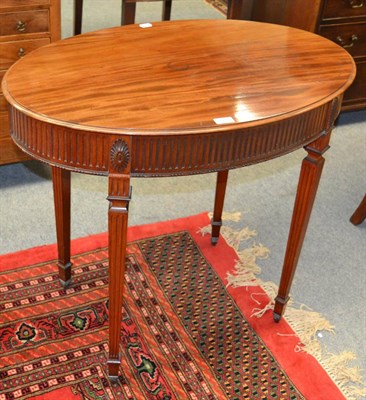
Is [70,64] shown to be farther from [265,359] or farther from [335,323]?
[335,323]

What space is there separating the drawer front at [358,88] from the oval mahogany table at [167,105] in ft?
4.96

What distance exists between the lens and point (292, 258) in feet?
7.29

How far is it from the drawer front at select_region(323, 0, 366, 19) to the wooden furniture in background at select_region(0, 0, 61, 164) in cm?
143

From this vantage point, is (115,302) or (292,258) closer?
(115,302)

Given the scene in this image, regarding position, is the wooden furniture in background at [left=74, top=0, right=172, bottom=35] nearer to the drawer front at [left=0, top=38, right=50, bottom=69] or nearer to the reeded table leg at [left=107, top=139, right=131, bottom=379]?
the drawer front at [left=0, top=38, right=50, bottom=69]

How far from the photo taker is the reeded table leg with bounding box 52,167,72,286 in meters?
2.12

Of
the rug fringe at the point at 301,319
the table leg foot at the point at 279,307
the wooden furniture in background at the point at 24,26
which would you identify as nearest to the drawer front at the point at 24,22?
the wooden furniture in background at the point at 24,26

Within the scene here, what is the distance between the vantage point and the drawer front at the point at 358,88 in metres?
3.62

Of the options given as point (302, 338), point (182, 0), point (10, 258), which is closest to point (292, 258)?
point (302, 338)

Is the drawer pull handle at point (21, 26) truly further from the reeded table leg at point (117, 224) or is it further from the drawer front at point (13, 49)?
the reeded table leg at point (117, 224)

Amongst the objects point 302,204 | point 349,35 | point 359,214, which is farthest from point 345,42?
point 302,204

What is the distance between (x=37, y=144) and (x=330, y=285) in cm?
142

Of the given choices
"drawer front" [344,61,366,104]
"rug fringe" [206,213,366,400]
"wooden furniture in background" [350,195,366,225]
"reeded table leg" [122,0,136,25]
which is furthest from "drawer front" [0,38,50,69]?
"drawer front" [344,61,366,104]

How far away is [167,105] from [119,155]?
20 cm
